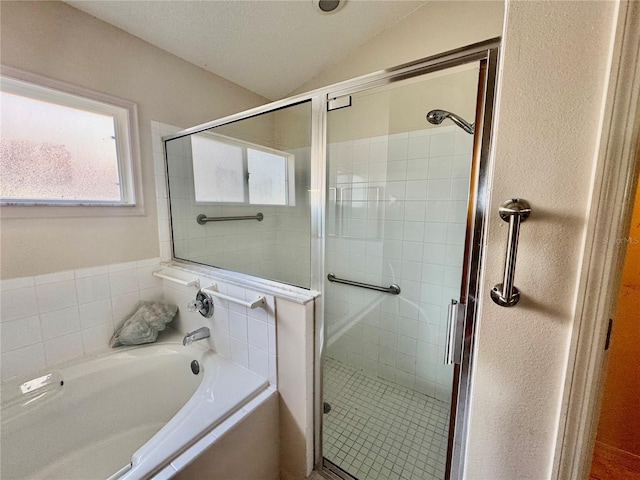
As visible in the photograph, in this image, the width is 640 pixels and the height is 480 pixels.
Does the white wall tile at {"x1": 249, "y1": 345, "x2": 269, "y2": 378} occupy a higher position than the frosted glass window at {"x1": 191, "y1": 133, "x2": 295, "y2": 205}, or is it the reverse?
the frosted glass window at {"x1": 191, "y1": 133, "x2": 295, "y2": 205}

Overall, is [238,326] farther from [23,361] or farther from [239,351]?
[23,361]

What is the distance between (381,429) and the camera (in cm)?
145

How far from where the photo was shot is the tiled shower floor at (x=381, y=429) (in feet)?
4.08

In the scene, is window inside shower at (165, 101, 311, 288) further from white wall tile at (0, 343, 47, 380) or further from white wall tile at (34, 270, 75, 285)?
white wall tile at (0, 343, 47, 380)

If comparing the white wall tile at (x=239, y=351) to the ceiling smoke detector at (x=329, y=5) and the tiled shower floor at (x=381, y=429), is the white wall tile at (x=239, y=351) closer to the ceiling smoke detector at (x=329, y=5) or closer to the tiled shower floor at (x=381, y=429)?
the tiled shower floor at (x=381, y=429)

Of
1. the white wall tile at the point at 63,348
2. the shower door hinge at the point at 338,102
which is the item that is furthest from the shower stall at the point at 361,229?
the white wall tile at the point at 63,348

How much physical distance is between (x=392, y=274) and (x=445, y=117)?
0.96m

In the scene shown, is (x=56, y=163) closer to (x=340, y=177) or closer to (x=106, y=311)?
(x=106, y=311)

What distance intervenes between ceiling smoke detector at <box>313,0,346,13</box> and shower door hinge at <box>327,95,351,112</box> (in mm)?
762

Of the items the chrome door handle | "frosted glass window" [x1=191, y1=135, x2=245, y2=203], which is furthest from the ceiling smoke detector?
the chrome door handle

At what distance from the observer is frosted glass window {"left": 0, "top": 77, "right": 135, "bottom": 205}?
46.8 inches

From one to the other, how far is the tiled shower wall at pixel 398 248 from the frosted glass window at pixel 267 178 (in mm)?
500

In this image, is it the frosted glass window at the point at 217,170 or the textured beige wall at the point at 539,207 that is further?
the frosted glass window at the point at 217,170

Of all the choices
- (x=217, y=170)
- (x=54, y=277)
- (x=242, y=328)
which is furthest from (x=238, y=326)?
(x=217, y=170)
